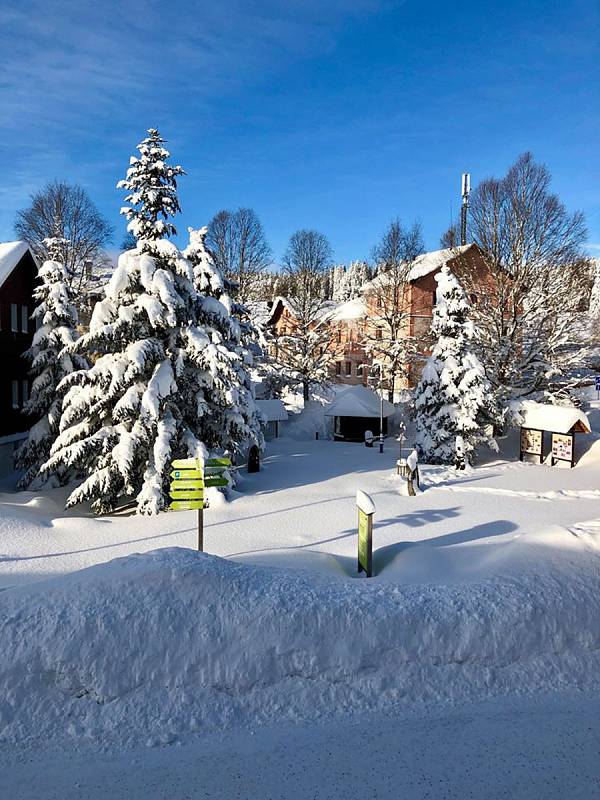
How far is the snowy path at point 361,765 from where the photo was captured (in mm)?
4555

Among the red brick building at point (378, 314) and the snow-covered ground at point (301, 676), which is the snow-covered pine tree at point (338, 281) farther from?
Answer: the snow-covered ground at point (301, 676)

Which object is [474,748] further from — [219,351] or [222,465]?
[219,351]

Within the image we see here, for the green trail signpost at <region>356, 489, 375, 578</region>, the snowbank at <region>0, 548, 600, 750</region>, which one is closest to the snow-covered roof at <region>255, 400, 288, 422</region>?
the green trail signpost at <region>356, 489, 375, 578</region>

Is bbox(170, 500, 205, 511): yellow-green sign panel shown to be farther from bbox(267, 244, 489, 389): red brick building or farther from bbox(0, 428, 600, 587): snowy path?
bbox(267, 244, 489, 389): red brick building

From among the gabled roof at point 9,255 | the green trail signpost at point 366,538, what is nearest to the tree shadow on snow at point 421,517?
the green trail signpost at point 366,538

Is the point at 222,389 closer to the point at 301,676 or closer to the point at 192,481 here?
the point at 192,481

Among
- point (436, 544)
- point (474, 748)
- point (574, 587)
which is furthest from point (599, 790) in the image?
point (436, 544)

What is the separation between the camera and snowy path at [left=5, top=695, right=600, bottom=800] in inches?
179

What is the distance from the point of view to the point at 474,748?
16.8 feet

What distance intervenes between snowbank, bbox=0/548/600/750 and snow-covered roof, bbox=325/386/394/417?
24593 mm

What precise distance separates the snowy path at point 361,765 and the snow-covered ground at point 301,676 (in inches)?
0.7

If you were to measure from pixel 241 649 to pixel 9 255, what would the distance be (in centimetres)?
2168

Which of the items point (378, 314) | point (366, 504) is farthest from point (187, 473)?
point (378, 314)

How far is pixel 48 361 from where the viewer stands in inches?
768
